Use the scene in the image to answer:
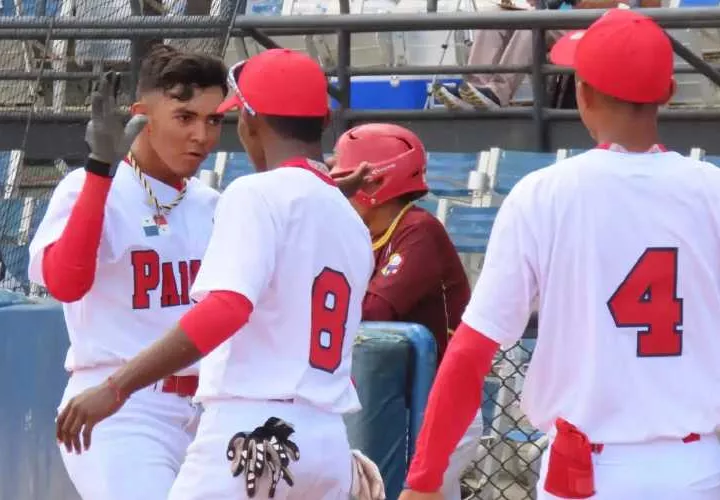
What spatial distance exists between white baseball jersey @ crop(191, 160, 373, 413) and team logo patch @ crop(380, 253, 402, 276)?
3.99ft

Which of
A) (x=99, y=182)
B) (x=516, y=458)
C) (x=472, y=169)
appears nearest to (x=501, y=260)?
(x=99, y=182)

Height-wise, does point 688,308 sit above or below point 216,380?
above

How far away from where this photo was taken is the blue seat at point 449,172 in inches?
335

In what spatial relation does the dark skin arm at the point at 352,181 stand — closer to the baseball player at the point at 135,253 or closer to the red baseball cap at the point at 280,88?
the baseball player at the point at 135,253

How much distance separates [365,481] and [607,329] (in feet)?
3.24

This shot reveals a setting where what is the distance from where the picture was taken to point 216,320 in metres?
3.24

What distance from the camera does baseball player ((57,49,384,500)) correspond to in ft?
10.9

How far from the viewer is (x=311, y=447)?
3.42m

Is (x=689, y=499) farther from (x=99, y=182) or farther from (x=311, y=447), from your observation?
(x=99, y=182)

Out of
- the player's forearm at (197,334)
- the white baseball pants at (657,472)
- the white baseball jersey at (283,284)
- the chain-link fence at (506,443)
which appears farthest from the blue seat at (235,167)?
the white baseball pants at (657,472)

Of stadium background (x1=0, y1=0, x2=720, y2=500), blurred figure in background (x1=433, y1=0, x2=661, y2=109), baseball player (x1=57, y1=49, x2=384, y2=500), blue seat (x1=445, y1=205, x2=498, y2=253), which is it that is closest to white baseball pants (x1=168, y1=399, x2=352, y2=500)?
baseball player (x1=57, y1=49, x2=384, y2=500)

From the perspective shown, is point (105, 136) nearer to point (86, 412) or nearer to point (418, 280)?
point (86, 412)

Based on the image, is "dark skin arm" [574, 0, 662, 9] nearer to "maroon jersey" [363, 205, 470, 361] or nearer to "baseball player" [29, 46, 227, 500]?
"maroon jersey" [363, 205, 470, 361]

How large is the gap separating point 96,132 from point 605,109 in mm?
1466
